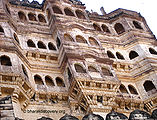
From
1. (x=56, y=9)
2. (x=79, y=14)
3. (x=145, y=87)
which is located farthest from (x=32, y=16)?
(x=145, y=87)

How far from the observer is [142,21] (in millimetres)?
27344

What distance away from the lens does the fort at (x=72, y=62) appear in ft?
55.8

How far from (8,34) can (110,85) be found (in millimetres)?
7384

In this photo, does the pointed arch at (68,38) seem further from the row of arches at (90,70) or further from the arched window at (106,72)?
the arched window at (106,72)

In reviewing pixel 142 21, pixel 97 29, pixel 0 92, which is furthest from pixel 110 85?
pixel 142 21

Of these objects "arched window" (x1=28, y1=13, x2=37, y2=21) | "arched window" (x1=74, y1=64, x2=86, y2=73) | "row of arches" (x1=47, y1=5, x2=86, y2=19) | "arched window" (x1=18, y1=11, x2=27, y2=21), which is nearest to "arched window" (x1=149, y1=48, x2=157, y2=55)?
"row of arches" (x1=47, y1=5, x2=86, y2=19)

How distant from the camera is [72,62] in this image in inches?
746

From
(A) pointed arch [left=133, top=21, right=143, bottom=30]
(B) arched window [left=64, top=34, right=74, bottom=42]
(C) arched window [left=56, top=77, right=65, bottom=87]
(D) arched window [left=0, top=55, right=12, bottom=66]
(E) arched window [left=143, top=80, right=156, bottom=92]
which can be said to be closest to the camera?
(D) arched window [left=0, top=55, right=12, bottom=66]

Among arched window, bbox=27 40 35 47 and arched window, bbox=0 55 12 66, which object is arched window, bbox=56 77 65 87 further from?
arched window, bbox=0 55 12 66

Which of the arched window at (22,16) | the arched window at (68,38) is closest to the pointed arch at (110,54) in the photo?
the arched window at (68,38)

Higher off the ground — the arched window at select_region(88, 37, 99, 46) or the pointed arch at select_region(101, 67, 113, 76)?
the arched window at select_region(88, 37, 99, 46)

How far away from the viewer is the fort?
55.8ft

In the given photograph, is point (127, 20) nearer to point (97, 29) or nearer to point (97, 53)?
point (97, 29)

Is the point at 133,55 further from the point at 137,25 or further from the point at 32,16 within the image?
the point at 32,16
